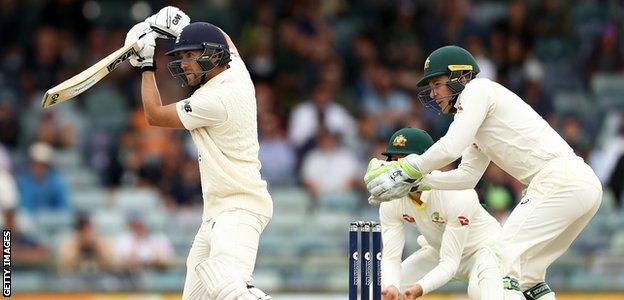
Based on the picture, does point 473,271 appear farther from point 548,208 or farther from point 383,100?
point 383,100

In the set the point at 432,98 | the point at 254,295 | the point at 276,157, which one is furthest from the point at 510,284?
the point at 276,157

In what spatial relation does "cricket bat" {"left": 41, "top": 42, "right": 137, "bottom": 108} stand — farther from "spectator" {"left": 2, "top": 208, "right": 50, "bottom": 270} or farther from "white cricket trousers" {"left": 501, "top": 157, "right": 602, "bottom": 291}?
"spectator" {"left": 2, "top": 208, "right": 50, "bottom": 270}

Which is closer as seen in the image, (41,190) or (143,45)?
(143,45)

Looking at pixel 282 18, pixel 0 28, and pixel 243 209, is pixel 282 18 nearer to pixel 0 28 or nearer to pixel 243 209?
pixel 0 28

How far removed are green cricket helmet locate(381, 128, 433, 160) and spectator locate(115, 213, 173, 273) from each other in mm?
4439

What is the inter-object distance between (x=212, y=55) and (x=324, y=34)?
24.9 feet

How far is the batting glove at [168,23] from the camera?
7.84 m

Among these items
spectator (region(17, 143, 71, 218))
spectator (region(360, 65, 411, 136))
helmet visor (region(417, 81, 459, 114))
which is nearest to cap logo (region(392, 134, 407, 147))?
helmet visor (region(417, 81, 459, 114))

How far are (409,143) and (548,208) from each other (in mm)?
974

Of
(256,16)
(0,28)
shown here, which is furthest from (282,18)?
(0,28)

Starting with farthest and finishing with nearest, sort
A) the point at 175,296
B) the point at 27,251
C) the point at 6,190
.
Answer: the point at 6,190, the point at 27,251, the point at 175,296

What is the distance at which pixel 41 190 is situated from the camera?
13055 mm

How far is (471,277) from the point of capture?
7.97 m

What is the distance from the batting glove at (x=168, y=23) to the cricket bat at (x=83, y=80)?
19 centimetres
